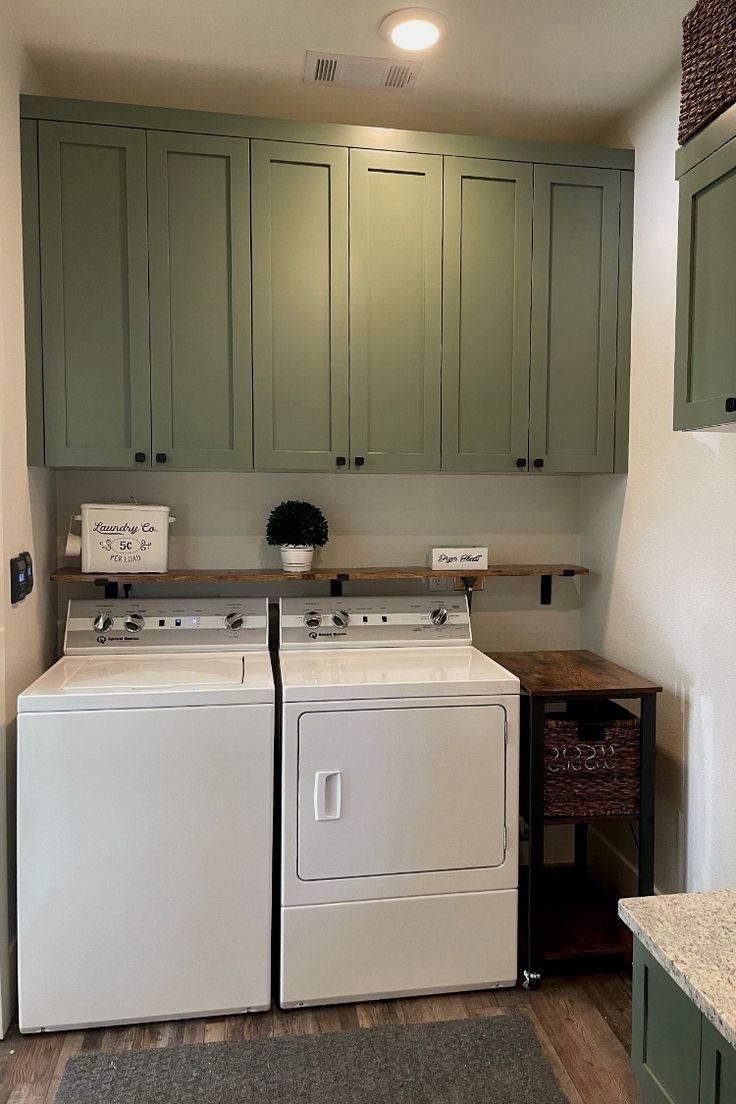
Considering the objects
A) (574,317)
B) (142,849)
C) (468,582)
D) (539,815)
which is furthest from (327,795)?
(574,317)

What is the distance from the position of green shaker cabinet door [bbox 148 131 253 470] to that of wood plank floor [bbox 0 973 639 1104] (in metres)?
1.60

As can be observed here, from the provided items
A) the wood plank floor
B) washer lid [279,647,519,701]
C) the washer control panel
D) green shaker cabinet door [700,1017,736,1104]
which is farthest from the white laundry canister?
green shaker cabinet door [700,1017,736,1104]

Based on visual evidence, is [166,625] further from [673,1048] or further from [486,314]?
[673,1048]

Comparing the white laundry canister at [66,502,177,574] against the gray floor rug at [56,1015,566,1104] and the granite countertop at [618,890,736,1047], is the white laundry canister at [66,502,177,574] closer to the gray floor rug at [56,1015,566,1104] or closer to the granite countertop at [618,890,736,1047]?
the gray floor rug at [56,1015,566,1104]

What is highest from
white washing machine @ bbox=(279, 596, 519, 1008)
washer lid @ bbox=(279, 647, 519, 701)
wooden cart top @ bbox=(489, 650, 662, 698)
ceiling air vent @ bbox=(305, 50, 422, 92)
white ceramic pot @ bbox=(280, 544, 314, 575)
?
ceiling air vent @ bbox=(305, 50, 422, 92)

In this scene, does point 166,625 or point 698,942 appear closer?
point 698,942

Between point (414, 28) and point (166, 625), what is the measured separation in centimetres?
191

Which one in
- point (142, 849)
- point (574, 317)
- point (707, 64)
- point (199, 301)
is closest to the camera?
point (707, 64)

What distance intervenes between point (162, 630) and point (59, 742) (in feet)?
2.06

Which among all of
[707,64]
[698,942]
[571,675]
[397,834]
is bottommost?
[397,834]

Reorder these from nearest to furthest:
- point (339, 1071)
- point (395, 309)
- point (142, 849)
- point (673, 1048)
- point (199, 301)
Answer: point (673, 1048), point (339, 1071), point (142, 849), point (199, 301), point (395, 309)

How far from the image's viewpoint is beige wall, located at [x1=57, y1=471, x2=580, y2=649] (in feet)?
9.11

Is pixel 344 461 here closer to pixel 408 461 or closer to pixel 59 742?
pixel 408 461

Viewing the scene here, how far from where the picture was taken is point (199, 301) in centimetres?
243
